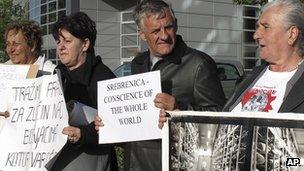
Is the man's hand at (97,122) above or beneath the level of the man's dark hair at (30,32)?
beneath

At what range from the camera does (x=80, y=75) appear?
379 centimetres

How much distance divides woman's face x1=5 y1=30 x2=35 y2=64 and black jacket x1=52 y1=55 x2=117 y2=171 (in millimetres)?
312

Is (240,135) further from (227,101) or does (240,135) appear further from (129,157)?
(129,157)

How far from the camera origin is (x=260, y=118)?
8.68 ft

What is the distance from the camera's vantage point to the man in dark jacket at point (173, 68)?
346cm

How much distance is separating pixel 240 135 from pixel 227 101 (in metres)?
0.65

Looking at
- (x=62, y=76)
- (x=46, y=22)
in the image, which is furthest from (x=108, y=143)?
(x=46, y=22)

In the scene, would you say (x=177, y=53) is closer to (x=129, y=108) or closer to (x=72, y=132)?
(x=129, y=108)

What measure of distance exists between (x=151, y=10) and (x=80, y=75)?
0.69 m

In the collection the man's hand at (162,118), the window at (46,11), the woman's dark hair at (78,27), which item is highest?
the window at (46,11)

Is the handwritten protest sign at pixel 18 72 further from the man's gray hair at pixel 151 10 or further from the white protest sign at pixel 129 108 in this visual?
the man's gray hair at pixel 151 10

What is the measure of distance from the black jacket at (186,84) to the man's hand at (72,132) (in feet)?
1.34

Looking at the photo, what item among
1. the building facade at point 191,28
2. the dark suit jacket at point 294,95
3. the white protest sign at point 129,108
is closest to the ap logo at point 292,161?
the dark suit jacket at point 294,95

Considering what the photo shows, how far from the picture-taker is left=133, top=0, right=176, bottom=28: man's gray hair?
348 cm
